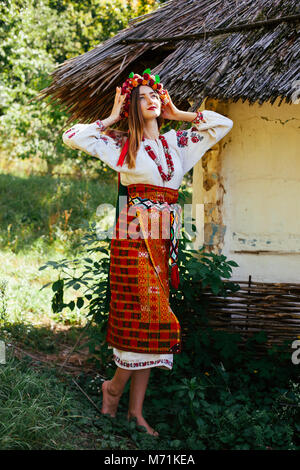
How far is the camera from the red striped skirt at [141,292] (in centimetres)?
293

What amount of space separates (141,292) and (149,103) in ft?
3.44

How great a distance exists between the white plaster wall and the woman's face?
1371 mm

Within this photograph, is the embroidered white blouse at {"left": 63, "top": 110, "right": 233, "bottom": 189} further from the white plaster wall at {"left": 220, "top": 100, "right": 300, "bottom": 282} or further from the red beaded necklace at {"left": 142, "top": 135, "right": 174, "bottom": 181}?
the white plaster wall at {"left": 220, "top": 100, "right": 300, "bottom": 282}

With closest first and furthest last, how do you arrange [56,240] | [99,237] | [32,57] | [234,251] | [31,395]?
1. [31,395]
2. [99,237]
3. [234,251]
4. [56,240]
5. [32,57]

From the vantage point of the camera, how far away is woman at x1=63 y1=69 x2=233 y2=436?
9.53 ft

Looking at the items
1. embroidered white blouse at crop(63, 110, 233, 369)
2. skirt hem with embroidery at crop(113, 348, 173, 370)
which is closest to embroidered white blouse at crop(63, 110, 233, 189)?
embroidered white blouse at crop(63, 110, 233, 369)

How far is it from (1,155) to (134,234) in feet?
36.1

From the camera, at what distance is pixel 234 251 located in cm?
425

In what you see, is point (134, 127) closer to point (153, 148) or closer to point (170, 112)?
point (153, 148)

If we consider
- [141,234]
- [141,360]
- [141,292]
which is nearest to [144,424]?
[141,360]

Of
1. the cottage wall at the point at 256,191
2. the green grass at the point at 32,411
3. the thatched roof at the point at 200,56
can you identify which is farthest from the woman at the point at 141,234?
the cottage wall at the point at 256,191

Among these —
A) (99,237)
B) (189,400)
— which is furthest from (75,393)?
(99,237)

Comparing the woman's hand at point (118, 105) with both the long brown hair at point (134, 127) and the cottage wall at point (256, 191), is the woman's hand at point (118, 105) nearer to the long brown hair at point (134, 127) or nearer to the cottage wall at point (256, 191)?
the long brown hair at point (134, 127)
